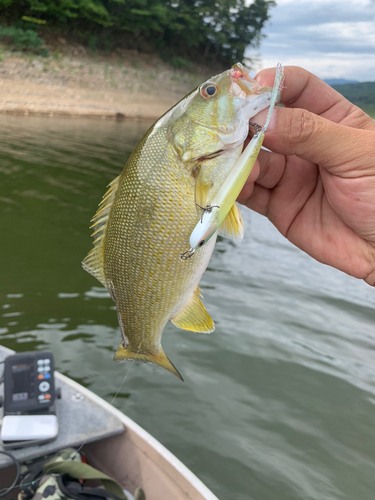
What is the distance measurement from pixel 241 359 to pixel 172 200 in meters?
4.36

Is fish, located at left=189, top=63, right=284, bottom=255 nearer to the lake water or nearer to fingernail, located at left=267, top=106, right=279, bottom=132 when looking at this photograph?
fingernail, located at left=267, top=106, right=279, bottom=132

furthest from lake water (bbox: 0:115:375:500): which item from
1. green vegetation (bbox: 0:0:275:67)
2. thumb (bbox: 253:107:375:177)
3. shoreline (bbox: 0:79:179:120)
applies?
green vegetation (bbox: 0:0:275:67)

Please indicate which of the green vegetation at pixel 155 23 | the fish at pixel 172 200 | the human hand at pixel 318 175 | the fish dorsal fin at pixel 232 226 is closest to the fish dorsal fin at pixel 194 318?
the fish at pixel 172 200

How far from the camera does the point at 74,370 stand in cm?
507

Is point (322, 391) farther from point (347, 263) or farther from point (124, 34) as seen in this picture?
point (124, 34)

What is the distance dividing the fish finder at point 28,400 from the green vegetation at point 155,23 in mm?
31692

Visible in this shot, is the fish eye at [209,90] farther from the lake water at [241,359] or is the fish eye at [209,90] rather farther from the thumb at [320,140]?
the lake water at [241,359]

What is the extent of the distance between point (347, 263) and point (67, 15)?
34.2 metres

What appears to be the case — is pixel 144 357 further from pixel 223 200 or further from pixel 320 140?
pixel 320 140

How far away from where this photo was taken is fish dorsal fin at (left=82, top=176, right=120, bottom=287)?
188 centimetres

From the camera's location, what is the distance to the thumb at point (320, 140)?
5.75 ft

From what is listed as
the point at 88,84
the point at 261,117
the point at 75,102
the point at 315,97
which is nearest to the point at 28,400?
the point at 261,117

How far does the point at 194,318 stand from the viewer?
1966 mm

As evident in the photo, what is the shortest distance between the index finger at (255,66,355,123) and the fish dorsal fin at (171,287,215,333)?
4.15 ft
